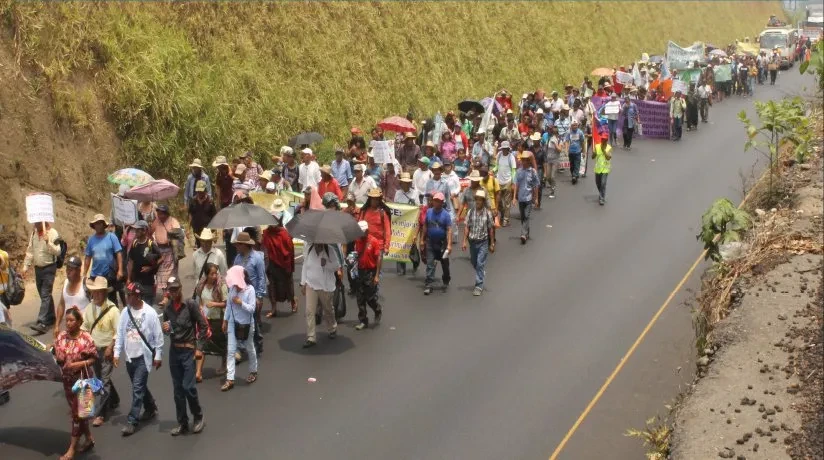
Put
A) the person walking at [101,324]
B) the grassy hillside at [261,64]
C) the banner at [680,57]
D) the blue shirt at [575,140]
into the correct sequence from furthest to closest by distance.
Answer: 1. the banner at [680,57]
2. the blue shirt at [575,140]
3. the grassy hillside at [261,64]
4. the person walking at [101,324]

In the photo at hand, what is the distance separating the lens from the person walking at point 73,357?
30.0 ft

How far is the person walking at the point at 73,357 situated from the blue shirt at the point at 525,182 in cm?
951

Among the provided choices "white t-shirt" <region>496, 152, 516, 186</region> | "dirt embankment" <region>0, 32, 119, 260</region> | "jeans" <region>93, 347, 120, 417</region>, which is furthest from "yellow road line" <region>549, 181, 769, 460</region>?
"dirt embankment" <region>0, 32, 119, 260</region>

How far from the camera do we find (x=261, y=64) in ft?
77.2

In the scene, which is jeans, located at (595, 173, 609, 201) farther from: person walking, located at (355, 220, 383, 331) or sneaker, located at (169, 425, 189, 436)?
sneaker, located at (169, 425, 189, 436)

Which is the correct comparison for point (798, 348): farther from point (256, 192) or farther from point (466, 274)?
point (256, 192)

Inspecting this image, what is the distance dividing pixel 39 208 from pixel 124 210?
141 centimetres

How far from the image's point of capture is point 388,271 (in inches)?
615

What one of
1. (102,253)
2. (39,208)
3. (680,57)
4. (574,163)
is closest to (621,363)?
(102,253)

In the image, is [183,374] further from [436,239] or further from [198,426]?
[436,239]

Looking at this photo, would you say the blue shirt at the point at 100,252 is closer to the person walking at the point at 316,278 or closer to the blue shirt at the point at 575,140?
the person walking at the point at 316,278

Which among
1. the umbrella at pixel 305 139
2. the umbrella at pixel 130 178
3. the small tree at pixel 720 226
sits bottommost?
the small tree at pixel 720 226

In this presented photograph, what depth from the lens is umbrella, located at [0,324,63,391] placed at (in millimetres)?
8758

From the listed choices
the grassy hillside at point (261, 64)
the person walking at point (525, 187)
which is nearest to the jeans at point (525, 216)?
the person walking at point (525, 187)
